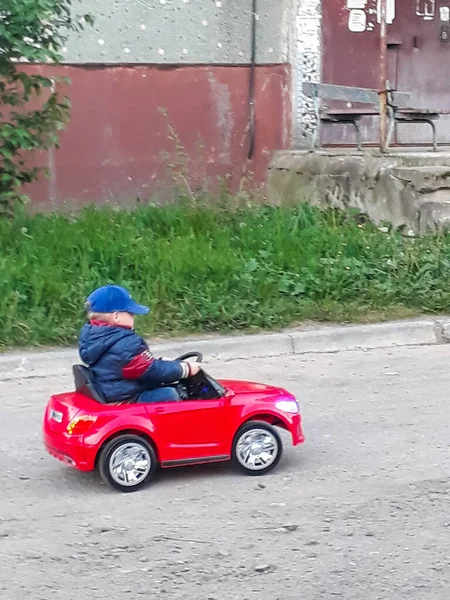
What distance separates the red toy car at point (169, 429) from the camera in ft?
16.4

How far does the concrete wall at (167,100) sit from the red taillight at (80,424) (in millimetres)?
6610

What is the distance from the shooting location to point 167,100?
38.3ft

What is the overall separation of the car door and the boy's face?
42cm

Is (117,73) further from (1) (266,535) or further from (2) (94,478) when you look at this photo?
(1) (266,535)

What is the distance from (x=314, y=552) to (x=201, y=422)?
0.98 metres

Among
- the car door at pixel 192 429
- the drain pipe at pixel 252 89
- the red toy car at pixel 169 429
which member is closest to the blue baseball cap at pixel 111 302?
the red toy car at pixel 169 429

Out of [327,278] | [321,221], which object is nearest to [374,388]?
[327,278]

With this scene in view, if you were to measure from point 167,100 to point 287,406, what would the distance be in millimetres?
6954

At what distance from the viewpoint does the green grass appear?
7.80m

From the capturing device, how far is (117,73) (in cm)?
1148

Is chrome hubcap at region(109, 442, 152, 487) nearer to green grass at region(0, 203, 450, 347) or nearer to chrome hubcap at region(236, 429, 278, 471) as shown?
chrome hubcap at region(236, 429, 278, 471)

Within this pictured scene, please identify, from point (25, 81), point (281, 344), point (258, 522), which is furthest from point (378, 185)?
point (258, 522)

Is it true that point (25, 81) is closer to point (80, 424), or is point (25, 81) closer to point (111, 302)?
point (111, 302)

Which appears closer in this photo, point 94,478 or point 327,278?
point 94,478
